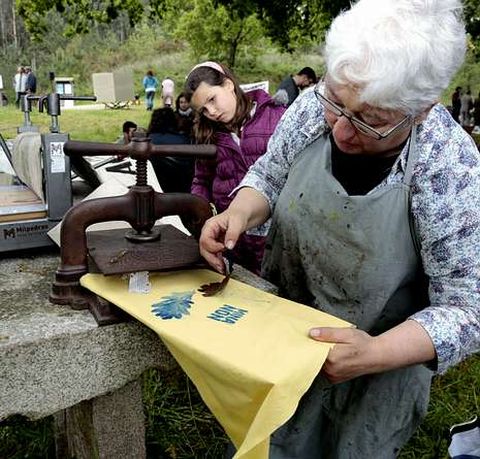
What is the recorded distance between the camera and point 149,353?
4.14ft

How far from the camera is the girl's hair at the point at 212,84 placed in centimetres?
235

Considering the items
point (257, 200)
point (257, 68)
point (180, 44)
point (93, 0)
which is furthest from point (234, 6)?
point (180, 44)

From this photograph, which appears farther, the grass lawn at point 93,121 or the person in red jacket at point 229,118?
the grass lawn at point 93,121

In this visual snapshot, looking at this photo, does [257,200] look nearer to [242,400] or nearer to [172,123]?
[242,400]

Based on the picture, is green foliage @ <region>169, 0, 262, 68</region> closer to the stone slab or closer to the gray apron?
the gray apron

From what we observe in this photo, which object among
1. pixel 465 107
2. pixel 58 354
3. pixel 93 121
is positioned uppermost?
pixel 58 354

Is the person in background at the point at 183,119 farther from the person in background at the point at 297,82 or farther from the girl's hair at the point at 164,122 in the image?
the person in background at the point at 297,82

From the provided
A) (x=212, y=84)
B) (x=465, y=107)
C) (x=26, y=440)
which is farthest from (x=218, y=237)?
(x=465, y=107)

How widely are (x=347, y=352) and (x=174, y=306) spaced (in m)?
0.35

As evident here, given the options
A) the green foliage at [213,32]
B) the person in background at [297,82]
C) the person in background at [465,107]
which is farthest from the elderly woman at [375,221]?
the green foliage at [213,32]

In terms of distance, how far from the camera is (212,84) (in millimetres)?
2348

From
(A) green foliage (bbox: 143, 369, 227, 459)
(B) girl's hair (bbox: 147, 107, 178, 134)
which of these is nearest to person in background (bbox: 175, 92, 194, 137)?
(B) girl's hair (bbox: 147, 107, 178, 134)

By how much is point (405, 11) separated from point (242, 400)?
724mm

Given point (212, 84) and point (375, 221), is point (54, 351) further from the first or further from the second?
point (212, 84)
